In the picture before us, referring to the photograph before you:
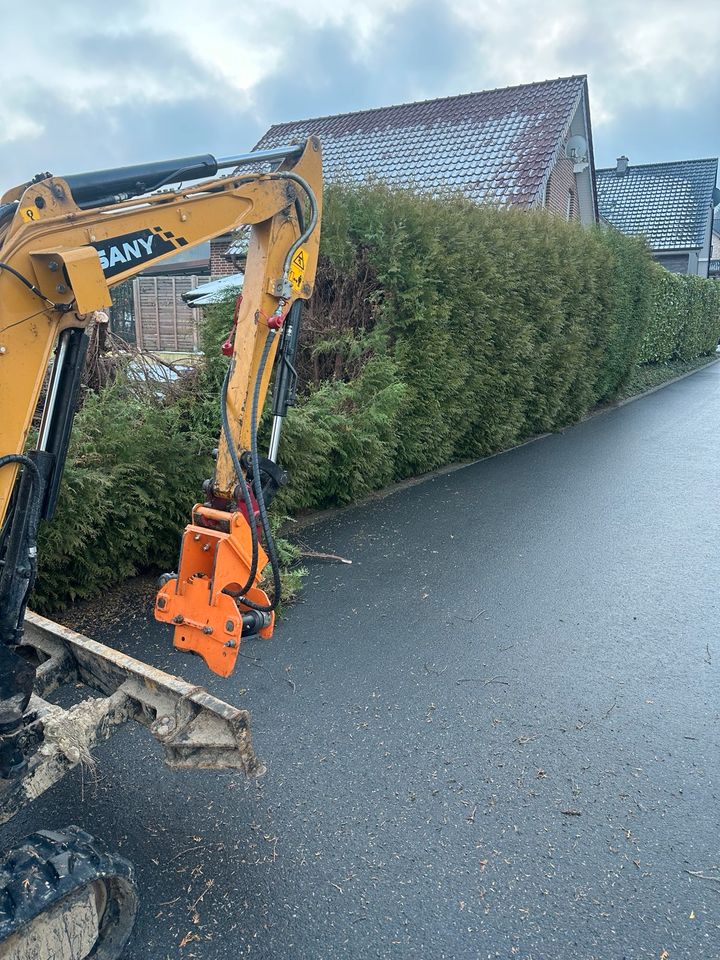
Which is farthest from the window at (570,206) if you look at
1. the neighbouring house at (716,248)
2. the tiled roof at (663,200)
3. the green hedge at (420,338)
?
the neighbouring house at (716,248)

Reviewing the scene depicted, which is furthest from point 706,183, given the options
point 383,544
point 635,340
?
point 383,544

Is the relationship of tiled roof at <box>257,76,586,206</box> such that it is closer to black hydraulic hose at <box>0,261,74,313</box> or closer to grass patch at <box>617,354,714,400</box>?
grass patch at <box>617,354,714,400</box>

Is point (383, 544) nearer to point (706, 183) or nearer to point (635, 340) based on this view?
point (635, 340)

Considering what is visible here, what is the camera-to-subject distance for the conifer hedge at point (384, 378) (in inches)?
194

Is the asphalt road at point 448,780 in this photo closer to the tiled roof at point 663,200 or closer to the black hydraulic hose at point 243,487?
the black hydraulic hose at point 243,487

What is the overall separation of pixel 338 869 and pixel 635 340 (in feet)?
49.5

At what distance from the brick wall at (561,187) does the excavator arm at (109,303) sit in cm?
1721

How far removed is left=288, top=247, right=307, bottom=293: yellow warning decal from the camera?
11.1 feet

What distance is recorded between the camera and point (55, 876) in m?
1.98

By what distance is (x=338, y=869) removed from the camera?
→ 2.75 metres

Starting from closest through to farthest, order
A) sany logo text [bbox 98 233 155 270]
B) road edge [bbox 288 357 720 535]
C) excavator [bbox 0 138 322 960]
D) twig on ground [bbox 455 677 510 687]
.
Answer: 1. excavator [bbox 0 138 322 960]
2. sany logo text [bbox 98 233 155 270]
3. twig on ground [bbox 455 677 510 687]
4. road edge [bbox 288 357 720 535]

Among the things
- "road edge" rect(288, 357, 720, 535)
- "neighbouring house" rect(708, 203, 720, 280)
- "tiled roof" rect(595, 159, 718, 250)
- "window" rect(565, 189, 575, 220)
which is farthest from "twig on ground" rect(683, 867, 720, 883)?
"neighbouring house" rect(708, 203, 720, 280)

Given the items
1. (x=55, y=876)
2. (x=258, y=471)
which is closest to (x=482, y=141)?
(x=258, y=471)

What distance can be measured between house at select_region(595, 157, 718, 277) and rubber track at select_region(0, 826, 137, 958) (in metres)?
40.3
